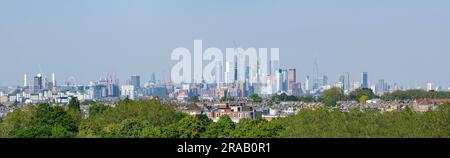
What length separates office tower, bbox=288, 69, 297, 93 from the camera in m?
59.9

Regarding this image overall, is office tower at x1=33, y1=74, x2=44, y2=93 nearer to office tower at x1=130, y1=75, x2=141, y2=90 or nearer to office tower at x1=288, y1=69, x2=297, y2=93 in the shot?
office tower at x1=130, y1=75, x2=141, y2=90

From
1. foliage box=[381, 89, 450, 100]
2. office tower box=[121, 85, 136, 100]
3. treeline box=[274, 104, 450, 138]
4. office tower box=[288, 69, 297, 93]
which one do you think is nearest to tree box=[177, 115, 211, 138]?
treeline box=[274, 104, 450, 138]

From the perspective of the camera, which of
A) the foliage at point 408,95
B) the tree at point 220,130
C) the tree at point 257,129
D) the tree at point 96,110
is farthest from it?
the foliage at point 408,95

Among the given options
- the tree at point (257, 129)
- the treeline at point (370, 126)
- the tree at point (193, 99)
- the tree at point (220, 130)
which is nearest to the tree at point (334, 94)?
the tree at point (193, 99)

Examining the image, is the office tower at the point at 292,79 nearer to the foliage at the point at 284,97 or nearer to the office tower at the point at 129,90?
the foliage at the point at 284,97

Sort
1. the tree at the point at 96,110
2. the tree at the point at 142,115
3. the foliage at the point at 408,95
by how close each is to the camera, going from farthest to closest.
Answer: the foliage at the point at 408,95, the tree at the point at 96,110, the tree at the point at 142,115

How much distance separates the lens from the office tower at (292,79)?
59881 millimetres

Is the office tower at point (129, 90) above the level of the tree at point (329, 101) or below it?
above

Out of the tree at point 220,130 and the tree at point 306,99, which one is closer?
the tree at point 220,130
